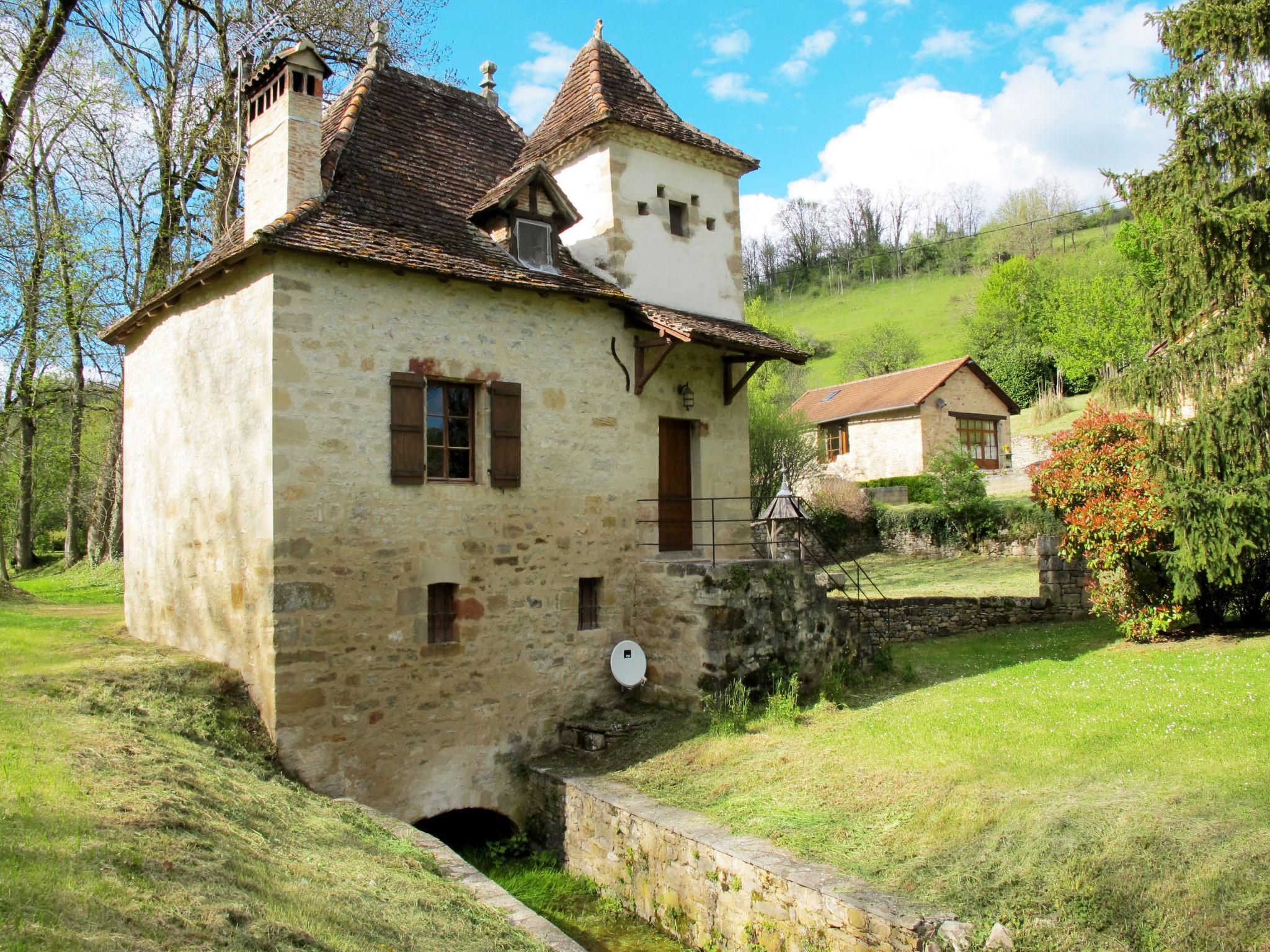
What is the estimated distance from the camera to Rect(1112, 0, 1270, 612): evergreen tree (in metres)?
12.0

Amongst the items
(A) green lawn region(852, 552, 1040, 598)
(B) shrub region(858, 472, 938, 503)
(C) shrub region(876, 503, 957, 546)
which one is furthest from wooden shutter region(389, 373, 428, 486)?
(B) shrub region(858, 472, 938, 503)

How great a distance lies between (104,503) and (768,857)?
2583 cm

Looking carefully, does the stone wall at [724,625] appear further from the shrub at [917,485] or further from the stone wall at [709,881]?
the shrub at [917,485]

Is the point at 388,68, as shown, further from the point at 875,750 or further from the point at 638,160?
the point at 875,750

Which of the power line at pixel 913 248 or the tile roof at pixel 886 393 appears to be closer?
the tile roof at pixel 886 393

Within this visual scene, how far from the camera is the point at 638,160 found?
12.9m

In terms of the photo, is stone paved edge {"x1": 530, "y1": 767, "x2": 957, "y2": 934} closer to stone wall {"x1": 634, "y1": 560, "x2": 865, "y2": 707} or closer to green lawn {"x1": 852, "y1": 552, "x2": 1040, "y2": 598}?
stone wall {"x1": 634, "y1": 560, "x2": 865, "y2": 707}

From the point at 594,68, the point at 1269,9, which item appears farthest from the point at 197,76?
the point at 1269,9

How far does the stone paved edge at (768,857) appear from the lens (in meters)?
6.13

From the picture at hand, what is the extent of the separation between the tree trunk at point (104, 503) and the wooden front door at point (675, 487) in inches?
724

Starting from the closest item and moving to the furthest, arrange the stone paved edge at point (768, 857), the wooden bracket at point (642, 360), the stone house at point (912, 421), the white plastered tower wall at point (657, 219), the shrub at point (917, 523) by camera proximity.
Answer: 1. the stone paved edge at point (768, 857)
2. the wooden bracket at point (642, 360)
3. the white plastered tower wall at point (657, 219)
4. the shrub at point (917, 523)
5. the stone house at point (912, 421)

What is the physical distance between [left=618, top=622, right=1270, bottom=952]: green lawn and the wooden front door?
124 inches

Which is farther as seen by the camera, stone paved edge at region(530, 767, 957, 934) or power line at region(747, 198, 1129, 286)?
power line at region(747, 198, 1129, 286)

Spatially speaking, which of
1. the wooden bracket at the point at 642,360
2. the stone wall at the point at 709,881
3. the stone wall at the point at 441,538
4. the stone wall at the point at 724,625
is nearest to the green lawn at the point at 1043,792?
the stone wall at the point at 709,881
